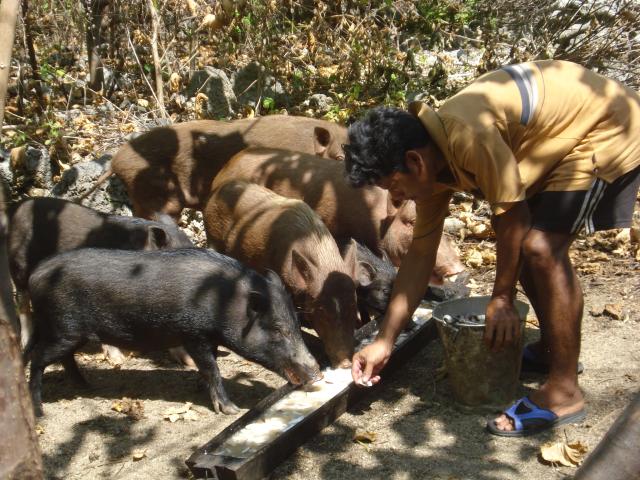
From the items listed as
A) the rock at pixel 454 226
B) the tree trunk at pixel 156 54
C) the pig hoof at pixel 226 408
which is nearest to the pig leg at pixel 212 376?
the pig hoof at pixel 226 408

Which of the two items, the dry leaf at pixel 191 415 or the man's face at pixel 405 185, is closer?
the man's face at pixel 405 185

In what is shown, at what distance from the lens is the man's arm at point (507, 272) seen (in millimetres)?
3896

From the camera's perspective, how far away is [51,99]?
10.1m

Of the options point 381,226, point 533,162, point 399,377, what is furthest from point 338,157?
point 533,162

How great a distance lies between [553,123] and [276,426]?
6.86 ft

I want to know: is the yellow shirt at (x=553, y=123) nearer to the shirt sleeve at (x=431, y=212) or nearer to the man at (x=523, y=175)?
the man at (x=523, y=175)

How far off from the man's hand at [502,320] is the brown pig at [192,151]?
4527 mm

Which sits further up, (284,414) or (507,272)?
(507,272)

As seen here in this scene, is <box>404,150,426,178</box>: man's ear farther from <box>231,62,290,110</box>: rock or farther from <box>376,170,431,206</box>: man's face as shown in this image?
<box>231,62,290,110</box>: rock

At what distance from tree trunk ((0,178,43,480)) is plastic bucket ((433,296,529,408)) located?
2.83 meters

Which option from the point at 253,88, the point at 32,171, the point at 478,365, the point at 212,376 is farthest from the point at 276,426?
the point at 253,88

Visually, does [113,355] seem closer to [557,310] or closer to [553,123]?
[557,310]

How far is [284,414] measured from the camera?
184 inches

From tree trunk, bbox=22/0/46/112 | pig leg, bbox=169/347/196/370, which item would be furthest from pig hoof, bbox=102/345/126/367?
tree trunk, bbox=22/0/46/112
